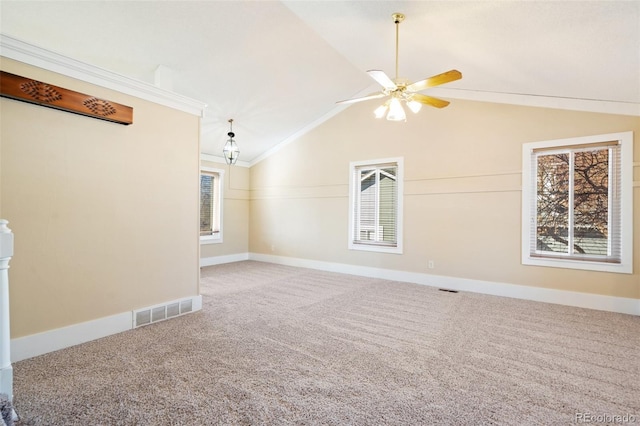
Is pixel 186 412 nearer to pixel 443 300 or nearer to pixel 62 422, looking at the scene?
pixel 62 422

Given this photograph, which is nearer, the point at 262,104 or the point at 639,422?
the point at 639,422

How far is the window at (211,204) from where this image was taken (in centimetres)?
687

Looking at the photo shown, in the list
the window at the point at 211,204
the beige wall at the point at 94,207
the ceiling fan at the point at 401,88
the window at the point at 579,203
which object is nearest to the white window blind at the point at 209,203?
the window at the point at 211,204

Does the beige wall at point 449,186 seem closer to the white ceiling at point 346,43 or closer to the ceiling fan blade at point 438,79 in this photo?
the white ceiling at point 346,43

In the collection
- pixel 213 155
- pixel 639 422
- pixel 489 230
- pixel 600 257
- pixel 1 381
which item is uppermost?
pixel 213 155

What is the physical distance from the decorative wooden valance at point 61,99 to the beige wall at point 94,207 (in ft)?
0.28

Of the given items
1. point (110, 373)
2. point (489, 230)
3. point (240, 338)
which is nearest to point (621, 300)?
point (489, 230)

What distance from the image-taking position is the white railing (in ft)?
5.13

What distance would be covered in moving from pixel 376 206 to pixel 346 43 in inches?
115

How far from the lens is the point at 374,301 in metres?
4.14

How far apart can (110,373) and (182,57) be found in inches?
135

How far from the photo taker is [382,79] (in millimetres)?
2674

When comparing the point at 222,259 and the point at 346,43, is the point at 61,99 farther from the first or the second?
the point at 222,259

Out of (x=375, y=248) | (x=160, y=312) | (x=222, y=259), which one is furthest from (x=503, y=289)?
(x=222, y=259)
